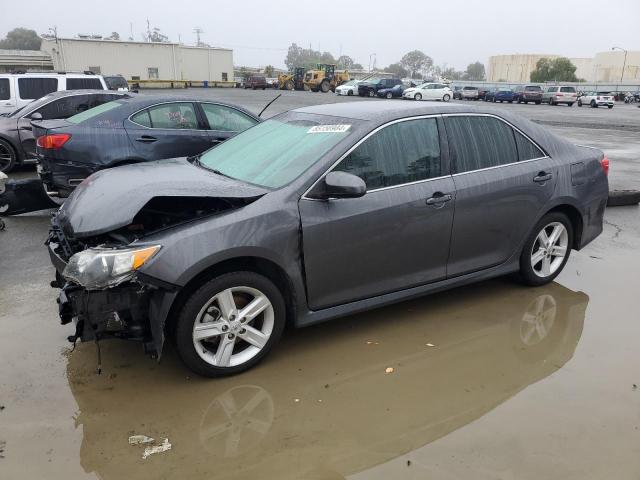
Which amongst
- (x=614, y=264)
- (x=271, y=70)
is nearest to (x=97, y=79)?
(x=614, y=264)

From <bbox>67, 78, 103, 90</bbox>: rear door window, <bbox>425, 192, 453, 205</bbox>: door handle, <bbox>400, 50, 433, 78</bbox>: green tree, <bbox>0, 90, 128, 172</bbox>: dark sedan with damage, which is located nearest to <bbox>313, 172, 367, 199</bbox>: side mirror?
<bbox>425, 192, 453, 205</bbox>: door handle

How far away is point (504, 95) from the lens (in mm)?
46906

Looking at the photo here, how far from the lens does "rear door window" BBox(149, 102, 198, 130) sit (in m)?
7.13

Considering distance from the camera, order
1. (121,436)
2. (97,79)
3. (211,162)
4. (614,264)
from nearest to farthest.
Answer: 1. (121,436)
2. (211,162)
3. (614,264)
4. (97,79)

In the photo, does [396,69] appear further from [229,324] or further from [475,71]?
[229,324]

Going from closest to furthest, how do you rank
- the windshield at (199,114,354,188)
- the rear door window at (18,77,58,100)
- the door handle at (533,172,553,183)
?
the windshield at (199,114,354,188)
the door handle at (533,172,553,183)
the rear door window at (18,77,58,100)

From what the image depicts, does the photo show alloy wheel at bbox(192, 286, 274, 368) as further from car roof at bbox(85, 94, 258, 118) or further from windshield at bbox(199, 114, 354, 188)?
car roof at bbox(85, 94, 258, 118)

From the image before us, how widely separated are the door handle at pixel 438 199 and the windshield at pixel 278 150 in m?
0.76

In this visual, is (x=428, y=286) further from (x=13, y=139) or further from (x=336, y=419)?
(x=13, y=139)

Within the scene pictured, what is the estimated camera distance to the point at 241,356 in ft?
11.3

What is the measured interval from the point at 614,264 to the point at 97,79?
12.1m

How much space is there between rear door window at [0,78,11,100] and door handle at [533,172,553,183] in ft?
40.9

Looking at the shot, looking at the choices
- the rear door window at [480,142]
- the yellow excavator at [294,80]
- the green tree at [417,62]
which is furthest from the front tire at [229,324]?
the green tree at [417,62]

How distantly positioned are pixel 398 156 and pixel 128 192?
1.85 metres
